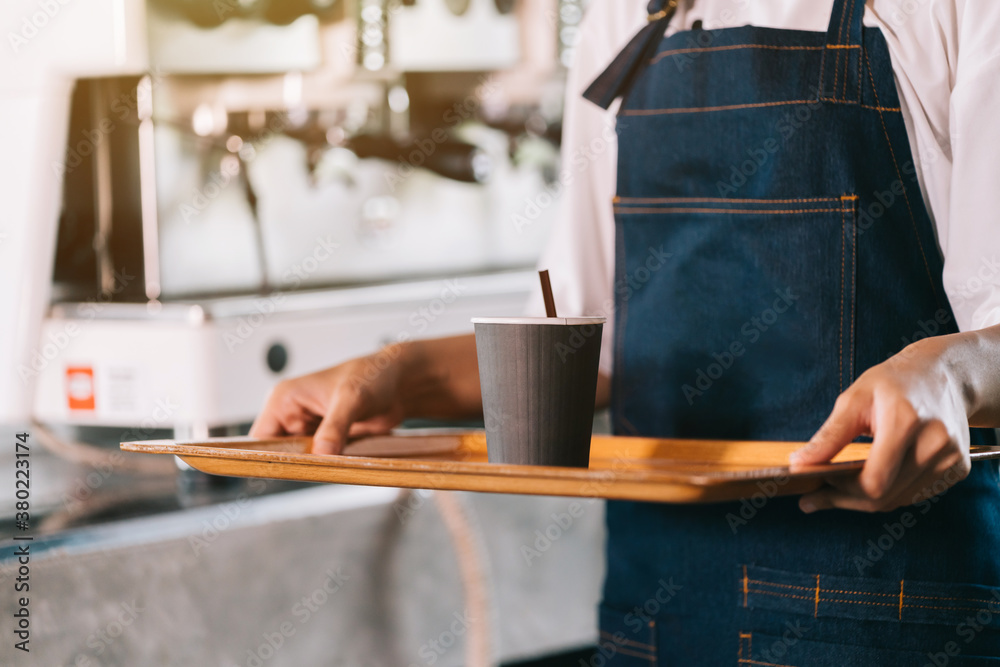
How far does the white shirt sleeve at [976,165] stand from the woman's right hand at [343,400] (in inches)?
18.9

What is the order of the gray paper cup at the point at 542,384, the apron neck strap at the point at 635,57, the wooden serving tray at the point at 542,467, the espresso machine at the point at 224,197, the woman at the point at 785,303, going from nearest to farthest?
1. the wooden serving tray at the point at 542,467
2. the gray paper cup at the point at 542,384
3. the woman at the point at 785,303
4. the apron neck strap at the point at 635,57
5. the espresso machine at the point at 224,197

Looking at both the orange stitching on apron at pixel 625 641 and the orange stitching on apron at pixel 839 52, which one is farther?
the orange stitching on apron at pixel 625 641

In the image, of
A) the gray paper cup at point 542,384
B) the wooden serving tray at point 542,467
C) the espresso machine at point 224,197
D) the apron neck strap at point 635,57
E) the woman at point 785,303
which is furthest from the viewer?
the espresso machine at point 224,197

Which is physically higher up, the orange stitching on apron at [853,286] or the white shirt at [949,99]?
the white shirt at [949,99]

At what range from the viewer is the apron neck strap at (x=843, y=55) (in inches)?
34.5

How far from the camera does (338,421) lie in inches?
33.6

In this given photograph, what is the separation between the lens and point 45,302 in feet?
4.35

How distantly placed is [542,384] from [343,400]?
7.9 inches

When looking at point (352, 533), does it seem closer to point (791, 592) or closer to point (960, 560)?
point (791, 592)

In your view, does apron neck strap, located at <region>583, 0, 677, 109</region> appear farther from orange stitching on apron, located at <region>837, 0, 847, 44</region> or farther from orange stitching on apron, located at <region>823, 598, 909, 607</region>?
orange stitching on apron, located at <region>823, 598, 909, 607</region>

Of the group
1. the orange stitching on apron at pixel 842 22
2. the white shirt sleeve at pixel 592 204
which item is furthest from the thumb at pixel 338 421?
the orange stitching on apron at pixel 842 22

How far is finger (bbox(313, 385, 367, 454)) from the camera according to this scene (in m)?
0.83

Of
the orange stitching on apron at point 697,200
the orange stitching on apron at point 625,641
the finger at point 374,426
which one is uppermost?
the orange stitching on apron at point 697,200

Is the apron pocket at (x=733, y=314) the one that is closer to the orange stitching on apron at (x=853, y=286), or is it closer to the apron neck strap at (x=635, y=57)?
the orange stitching on apron at (x=853, y=286)
